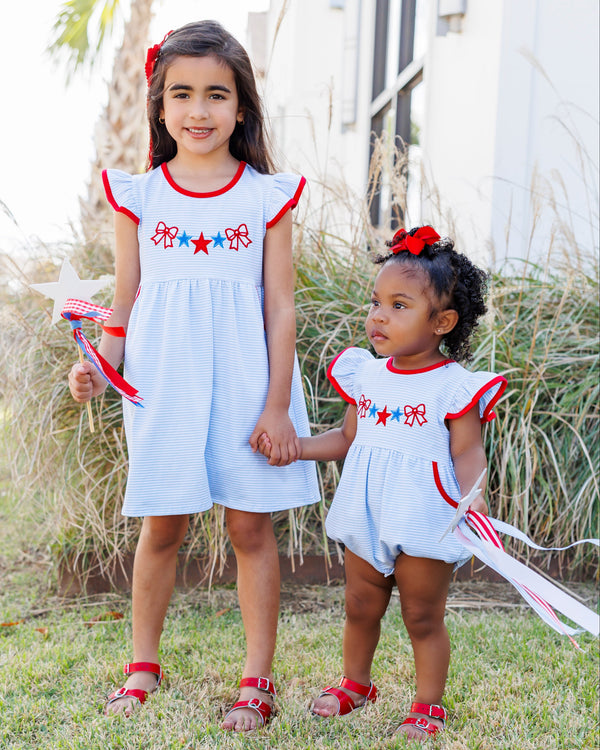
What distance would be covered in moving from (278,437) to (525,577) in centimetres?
69

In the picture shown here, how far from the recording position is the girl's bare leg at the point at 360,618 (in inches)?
72.6

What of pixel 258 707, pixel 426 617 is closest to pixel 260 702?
Result: pixel 258 707

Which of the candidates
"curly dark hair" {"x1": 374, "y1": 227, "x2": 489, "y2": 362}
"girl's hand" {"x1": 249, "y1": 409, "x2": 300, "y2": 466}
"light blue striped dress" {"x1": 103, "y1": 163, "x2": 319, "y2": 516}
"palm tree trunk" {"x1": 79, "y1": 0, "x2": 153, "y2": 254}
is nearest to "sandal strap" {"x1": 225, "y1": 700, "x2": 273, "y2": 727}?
"light blue striped dress" {"x1": 103, "y1": 163, "x2": 319, "y2": 516}

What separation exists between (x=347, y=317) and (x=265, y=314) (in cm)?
99

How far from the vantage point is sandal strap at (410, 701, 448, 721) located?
1776 mm

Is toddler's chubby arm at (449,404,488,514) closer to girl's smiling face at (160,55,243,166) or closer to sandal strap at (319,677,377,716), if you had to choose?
sandal strap at (319,677,377,716)

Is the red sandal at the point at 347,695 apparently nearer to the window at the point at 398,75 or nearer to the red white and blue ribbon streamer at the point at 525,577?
the red white and blue ribbon streamer at the point at 525,577

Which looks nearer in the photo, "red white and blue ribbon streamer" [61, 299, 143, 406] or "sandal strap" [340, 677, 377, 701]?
"red white and blue ribbon streamer" [61, 299, 143, 406]

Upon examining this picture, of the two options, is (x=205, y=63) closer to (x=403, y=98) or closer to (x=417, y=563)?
(x=417, y=563)

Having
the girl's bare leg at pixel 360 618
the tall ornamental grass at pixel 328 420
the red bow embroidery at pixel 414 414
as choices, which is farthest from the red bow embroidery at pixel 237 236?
the tall ornamental grass at pixel 328 420

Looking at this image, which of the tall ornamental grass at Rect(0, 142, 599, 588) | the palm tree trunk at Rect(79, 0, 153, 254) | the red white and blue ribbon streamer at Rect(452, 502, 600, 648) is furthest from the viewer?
the palm tree trunk at Rect(79, 0, 153, 254)

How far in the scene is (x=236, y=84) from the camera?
1885 mm

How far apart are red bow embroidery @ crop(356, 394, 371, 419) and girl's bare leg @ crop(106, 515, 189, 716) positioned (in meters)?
0.53

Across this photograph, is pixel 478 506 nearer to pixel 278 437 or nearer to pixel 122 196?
pixel 278 437
